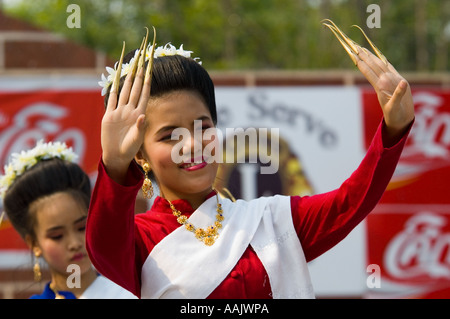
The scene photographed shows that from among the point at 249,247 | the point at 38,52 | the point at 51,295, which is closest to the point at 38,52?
the point at 38,52

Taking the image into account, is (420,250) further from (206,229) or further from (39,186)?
(206,229)

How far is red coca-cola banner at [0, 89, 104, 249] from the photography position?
5617mm

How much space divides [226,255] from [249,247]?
2.5 inches

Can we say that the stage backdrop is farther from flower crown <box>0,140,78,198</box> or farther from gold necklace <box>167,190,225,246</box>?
gold necklace <box>167,190,225,246</box>

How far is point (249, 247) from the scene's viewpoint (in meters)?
1.91

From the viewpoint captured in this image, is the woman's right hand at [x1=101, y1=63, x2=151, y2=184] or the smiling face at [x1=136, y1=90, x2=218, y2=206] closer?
the woman's right hand at [x1=101, y1=63, x2=151, y2=184]

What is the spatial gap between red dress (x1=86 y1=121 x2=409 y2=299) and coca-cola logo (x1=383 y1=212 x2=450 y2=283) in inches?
148

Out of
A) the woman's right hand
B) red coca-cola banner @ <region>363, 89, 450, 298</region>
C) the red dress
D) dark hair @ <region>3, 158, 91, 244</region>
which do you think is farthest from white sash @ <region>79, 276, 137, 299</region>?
red coca-cola banner @ <region>363, 89, 450, 298</region>

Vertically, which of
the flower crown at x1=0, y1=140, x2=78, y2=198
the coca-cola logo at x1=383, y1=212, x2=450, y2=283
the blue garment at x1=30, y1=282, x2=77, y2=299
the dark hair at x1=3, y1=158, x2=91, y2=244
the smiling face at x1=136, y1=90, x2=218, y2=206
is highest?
the smiling face at x1=136, y1=90, x2=218, y2=206

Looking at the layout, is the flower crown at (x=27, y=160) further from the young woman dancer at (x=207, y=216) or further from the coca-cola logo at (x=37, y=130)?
the coca-cola logo at (x=37, y=130)

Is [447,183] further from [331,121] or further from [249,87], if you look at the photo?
[249,87]
